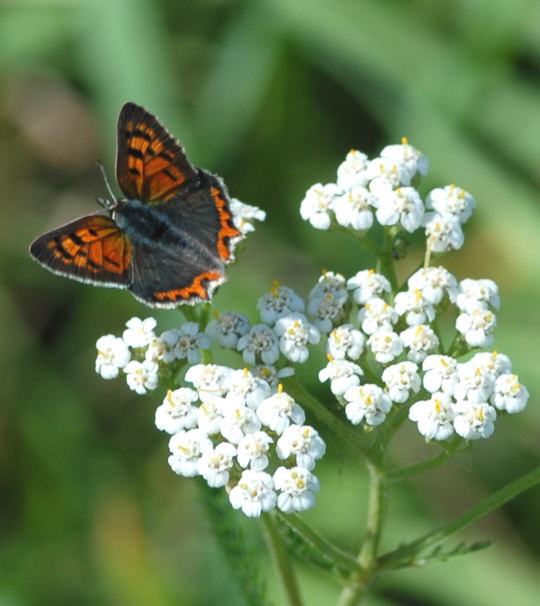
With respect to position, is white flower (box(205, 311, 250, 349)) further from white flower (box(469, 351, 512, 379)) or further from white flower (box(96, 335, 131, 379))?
white flower (box(469, 351, 512, 379))

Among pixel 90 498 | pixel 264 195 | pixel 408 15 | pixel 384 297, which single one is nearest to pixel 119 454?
pixel 90 498

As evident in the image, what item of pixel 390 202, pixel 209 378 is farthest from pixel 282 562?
pixel 390 202

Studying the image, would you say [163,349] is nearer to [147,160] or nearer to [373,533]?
[147,160]

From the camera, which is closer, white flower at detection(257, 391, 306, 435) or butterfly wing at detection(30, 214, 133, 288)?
white flower at detection(257, 391, 306, 435)

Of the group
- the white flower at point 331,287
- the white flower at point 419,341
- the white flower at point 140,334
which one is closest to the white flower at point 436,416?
the white flower at point 419,341

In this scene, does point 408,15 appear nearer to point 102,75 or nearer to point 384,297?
point 102,75

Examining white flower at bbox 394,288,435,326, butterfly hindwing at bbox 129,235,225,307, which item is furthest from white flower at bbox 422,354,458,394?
butterfly hindwing at bbox 129,235,225,307
